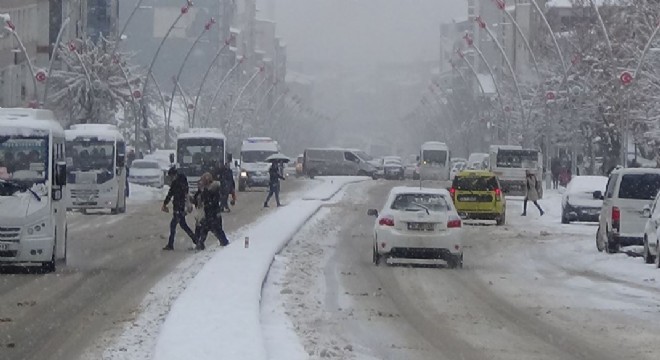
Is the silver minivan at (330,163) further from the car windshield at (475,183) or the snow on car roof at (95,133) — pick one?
the car windshield at (475,183)

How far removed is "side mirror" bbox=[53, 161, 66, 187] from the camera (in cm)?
2625

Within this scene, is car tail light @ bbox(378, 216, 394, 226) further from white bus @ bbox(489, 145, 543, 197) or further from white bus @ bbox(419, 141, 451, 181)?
white bus @ bbox(419, 141, 451, 181)

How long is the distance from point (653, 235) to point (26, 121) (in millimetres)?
11334

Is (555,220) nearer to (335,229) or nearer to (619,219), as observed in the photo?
(335,229)

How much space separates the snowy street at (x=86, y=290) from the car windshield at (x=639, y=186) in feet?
27.9

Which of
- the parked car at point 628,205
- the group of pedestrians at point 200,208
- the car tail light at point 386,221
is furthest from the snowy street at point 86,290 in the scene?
the parked car at point 628,205

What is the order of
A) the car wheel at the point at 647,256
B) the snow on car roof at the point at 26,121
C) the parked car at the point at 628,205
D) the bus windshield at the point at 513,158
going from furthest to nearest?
the bus windshield at the point at 513,158 → the parked car at the point at 628,205 → the car wheel at the point at 647,256 → the snow on car roof at the point at 26,121

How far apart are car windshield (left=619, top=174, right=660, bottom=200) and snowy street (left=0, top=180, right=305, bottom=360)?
8496mm

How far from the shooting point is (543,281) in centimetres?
2619

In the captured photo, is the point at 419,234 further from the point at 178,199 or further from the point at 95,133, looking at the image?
the point at 95,133

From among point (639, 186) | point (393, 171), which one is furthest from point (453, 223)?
point (393, 171)

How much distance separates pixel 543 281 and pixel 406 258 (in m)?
4.34

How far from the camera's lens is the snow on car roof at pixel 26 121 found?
2648 cm

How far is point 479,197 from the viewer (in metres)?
46.9
